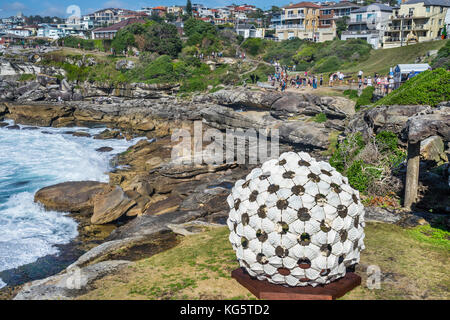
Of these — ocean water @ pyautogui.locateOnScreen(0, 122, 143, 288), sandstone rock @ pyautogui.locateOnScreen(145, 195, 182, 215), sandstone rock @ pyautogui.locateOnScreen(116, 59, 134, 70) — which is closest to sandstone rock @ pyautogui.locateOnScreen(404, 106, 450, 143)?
sandstone rock @ pyautogui.locateOnScreen(145, 195, 182, 215)

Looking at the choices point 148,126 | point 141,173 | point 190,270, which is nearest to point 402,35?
point 148,126

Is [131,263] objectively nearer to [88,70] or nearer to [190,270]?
[190,270]

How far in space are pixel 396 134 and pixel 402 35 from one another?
157 feet

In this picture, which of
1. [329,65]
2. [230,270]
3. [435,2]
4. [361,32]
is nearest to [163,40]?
[329,65]

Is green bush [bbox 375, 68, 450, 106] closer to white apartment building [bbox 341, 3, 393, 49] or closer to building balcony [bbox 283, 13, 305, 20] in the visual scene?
white apartment building [bbox 341, 3, 393, 49]

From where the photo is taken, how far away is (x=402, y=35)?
60656mm

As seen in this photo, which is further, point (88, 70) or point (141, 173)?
point (88, 70)

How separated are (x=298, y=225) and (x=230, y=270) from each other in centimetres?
342

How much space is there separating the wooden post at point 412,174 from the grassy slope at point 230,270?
237cm

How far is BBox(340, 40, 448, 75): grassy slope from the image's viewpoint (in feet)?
148

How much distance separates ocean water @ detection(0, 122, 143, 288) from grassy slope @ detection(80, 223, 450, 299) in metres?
8.41

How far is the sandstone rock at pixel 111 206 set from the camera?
2154 cm

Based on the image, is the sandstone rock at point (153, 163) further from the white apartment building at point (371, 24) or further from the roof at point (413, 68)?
the white apartment building at point (371, 24)

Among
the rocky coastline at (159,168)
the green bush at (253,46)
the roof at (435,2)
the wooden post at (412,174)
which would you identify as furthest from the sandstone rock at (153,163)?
the green bush at (253,46)
